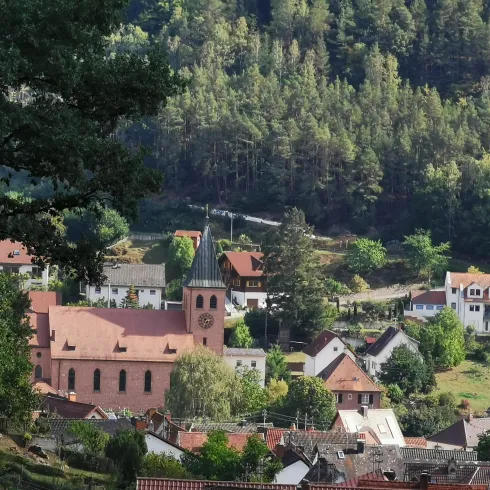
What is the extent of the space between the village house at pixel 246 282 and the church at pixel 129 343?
15.2 m

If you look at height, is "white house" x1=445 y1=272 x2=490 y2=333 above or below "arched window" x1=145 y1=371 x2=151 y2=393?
above

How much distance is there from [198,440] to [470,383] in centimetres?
3806

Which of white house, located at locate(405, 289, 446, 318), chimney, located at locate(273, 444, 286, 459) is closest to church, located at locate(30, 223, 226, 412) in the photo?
white house, located at locate(405, 289, 446, 318)

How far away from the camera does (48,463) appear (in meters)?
50.9

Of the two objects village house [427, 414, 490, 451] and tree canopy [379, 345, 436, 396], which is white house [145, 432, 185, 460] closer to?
village house [427, 414, 490, 451]

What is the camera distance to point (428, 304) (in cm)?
11306

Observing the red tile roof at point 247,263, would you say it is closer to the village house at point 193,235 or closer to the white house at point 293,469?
the village house at point 193,235

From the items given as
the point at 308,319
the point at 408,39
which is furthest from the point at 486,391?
the point at 408,39

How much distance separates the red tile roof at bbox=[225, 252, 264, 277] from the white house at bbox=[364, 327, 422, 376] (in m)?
13.7

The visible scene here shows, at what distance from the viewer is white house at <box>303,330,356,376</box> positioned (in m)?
102

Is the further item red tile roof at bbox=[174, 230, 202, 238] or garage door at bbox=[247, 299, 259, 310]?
red tile roof at bbox=[174, 230, 202, 238]

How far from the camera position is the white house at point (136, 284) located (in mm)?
112938

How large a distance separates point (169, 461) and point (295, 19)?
107211mm

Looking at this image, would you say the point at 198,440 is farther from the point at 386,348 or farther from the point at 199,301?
the point at 386,348
